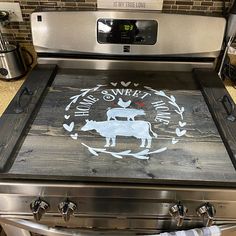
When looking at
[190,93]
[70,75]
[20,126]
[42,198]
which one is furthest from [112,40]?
[42,198]

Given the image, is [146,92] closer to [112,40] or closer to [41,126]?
[112,40]

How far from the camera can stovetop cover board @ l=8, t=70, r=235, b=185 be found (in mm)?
570

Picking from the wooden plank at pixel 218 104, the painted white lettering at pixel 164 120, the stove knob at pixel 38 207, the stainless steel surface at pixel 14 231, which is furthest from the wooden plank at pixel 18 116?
the wooden plank at pixel 218 104

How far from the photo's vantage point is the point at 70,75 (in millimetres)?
934

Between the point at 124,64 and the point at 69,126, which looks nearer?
the point at 69,126

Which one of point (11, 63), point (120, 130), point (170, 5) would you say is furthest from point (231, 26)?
point (11, 63)

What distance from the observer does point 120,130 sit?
0.68 metres

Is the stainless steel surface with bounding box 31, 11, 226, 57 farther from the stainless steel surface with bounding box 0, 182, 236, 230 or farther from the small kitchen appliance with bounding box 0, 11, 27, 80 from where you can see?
the stainless steel surface with bounding box 0, 182, 236, 230

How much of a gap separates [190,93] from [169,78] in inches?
4.5

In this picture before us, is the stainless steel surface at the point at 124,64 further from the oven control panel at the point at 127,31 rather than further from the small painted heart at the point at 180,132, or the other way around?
the small painted heart at the point at 180,132

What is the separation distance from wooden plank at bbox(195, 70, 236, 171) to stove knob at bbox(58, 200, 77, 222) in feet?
1.26

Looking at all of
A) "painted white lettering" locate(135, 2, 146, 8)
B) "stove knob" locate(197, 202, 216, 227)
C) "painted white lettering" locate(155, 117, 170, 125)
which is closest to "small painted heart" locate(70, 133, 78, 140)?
"painted white lettering" locate(155, 117, 170, 125)

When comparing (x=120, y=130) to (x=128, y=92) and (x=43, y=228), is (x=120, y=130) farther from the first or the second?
(x=43, y=228)

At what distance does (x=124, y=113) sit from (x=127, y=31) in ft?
1.06
